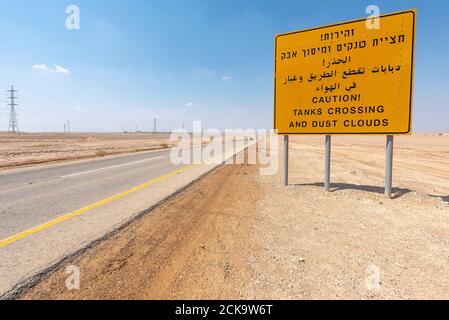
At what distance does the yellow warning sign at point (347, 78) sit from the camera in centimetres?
640

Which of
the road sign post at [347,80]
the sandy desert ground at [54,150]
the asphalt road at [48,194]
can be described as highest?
the road sign post at [347,80]

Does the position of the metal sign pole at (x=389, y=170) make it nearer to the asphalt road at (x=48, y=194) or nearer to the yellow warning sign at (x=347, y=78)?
the yellow warning sign at (x=347, y=78)

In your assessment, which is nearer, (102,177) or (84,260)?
(84,260)

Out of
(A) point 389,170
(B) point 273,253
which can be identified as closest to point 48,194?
(B) point 273,253

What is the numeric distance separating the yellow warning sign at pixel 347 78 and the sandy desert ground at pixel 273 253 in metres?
2.39

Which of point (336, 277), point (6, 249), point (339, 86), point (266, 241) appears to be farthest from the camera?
point (339, 86)

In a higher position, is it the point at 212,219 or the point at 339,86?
the point at 339,86

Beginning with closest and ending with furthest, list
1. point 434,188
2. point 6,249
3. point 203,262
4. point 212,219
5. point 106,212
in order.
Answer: point 203,262 → point 6,249 → point 212,219 → point 106,212 → point 434,188

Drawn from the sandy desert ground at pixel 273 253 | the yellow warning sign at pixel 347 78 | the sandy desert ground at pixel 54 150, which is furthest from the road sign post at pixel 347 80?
the sandy desert ground at pixel 54 150

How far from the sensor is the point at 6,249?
361cm

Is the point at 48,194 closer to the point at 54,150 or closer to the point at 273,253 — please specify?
the point at 273,253
